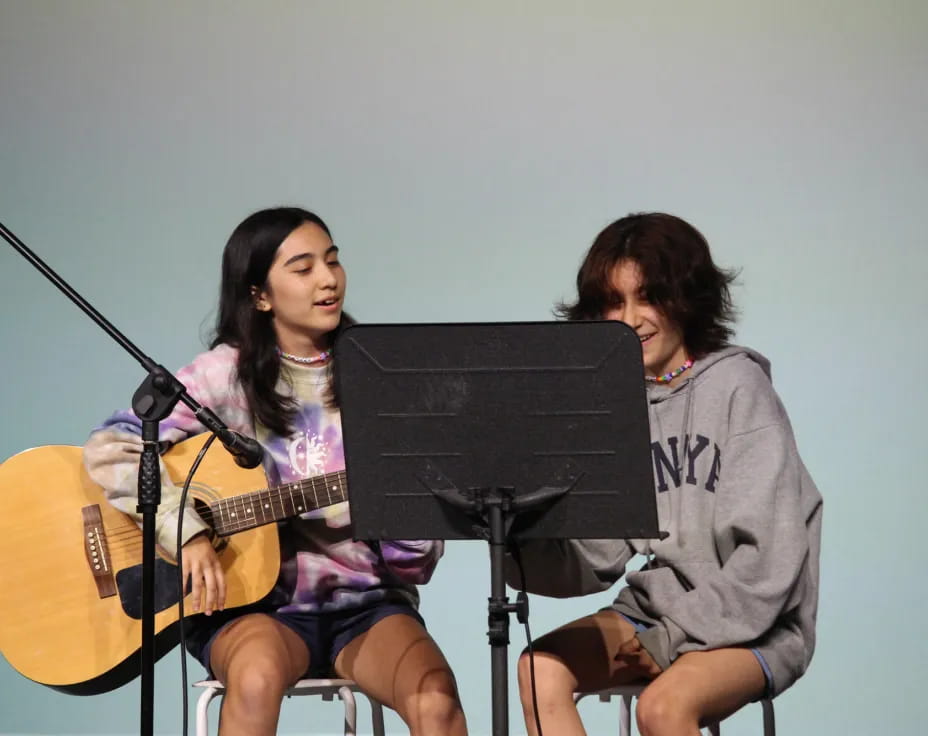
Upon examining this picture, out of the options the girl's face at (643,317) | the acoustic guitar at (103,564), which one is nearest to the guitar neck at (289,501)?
the acoustic guitar at (103,564)

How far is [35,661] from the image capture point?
2.21 m

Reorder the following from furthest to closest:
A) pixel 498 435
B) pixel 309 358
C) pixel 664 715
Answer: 1. pixel 309 358
2. pixel 664 715
3. pixel 498 435

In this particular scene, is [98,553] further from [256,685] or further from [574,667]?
[574,667]

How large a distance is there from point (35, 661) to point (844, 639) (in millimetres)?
1841

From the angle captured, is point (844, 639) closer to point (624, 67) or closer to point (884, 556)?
point (884, 556)

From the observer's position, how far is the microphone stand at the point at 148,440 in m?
1.87

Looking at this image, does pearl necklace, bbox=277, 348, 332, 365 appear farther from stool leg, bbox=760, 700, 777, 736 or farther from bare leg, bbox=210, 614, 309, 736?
stool leg, bbox=760, 700, 777, 736

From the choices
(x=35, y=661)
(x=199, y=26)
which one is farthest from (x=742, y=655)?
(x=199, y=26)

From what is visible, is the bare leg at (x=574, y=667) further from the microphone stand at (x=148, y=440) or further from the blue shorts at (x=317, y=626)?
the microphone stand at (x=148, y=440)

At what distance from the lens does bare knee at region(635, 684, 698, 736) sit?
5.83 ft

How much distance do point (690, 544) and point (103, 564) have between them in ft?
3.42

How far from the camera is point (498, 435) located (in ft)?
5.43

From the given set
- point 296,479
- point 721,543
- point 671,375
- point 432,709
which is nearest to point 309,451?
point 296,479

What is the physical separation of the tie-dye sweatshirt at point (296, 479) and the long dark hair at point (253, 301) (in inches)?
1.1
